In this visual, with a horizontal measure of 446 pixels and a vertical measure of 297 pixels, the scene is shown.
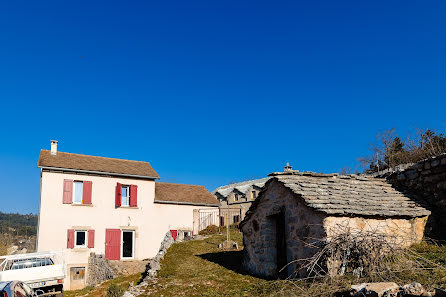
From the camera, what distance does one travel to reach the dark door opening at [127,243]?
78.7ft

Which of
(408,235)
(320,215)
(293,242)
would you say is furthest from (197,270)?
(408,235)

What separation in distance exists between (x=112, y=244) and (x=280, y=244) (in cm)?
1614

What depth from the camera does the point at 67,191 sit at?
21.9 metres

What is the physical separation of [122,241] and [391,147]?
71.3 feet

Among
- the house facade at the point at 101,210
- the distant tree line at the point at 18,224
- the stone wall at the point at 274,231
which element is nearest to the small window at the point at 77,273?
the house facade at the point at 101,210

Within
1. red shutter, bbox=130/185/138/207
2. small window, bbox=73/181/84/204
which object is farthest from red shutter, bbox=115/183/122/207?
small window, bbox=73/181/84/204

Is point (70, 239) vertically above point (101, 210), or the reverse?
point (101, 210)

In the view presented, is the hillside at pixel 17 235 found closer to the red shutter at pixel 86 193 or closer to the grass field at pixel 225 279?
the red shutter at pixel 86 193

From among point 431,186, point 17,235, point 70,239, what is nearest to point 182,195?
point 70,239

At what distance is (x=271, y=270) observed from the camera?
984 cm

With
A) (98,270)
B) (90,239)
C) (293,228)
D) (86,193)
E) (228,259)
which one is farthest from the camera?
(86,193)

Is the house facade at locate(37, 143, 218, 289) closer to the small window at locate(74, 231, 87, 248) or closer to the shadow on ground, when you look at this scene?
the small window at locate(74, 231, 87, 248)

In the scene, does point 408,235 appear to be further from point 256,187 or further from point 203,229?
point 256,187

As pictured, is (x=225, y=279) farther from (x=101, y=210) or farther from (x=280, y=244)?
(x=101, y=210)
